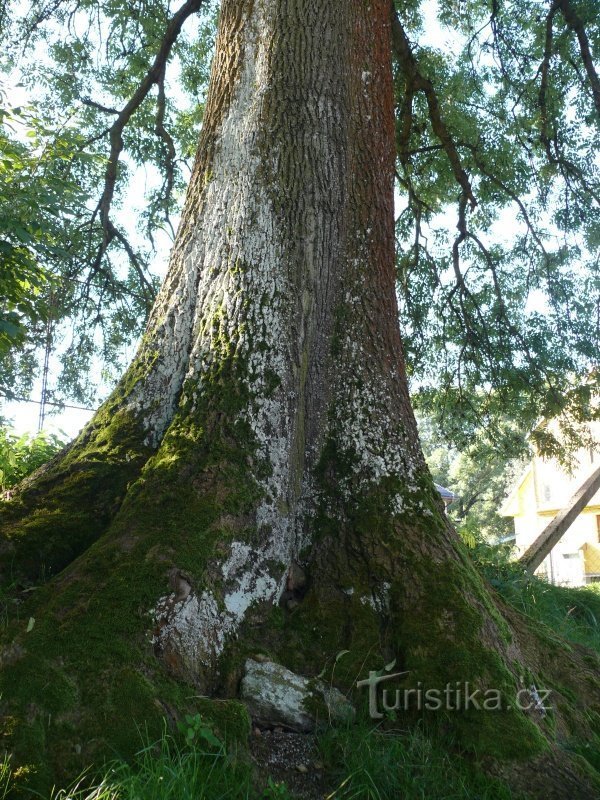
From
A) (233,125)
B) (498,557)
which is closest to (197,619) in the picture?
(233,125)

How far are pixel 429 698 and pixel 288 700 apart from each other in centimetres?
63

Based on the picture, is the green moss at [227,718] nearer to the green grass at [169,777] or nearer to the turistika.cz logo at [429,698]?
the green grass at [169,777]

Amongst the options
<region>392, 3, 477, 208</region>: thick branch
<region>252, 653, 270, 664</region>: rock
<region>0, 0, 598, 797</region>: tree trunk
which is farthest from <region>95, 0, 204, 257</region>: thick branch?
<region>252, 653, 270, 664</region>: rock

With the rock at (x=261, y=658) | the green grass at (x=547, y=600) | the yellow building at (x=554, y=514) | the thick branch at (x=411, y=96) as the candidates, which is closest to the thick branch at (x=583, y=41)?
the thick branch at (x=411, y=96)

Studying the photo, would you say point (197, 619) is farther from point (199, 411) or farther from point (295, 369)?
point (295, 369)

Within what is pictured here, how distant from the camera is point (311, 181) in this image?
4.44 metres

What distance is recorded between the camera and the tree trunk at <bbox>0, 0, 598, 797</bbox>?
9.89 ft

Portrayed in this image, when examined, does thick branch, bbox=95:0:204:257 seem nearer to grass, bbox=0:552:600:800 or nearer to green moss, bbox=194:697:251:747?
green moss, bbox=194:697:251:747

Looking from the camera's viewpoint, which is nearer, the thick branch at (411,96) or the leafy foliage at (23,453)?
the leafy foliage at (23,453)

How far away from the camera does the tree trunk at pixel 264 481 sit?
302 centimetres

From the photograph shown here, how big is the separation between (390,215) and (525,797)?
11.0ft

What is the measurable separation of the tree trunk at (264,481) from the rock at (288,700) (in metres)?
0.10

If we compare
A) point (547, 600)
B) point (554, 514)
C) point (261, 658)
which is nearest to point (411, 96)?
point (547, 600)

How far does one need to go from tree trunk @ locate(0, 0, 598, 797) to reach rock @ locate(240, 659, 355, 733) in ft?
0.32
